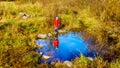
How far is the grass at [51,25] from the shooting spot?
28.4 ft

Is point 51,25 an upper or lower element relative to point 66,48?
upper

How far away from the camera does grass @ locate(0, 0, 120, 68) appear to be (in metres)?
8.66

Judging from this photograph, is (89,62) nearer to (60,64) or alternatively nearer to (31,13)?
(60,64)

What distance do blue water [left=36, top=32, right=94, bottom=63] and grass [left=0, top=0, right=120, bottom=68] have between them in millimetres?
378

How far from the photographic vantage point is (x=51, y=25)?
42.9 ft

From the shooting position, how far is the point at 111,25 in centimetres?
1259

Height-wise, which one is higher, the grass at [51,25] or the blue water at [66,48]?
the grass at [51,25]

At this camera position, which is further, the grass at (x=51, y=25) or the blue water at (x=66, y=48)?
the blue water at (x=66, y=48)

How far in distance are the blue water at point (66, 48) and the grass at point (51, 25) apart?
1.24 feet

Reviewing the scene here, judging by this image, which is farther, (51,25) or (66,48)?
(51,25)

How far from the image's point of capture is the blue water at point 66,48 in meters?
9.79

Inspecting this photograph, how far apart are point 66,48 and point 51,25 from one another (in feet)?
8.77

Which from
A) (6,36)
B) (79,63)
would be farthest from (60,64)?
(6,36)

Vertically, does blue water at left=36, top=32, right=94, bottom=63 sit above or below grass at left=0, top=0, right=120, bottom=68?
below
